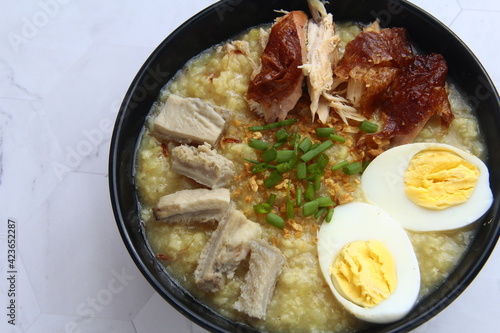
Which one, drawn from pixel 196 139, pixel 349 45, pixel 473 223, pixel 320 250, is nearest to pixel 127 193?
pixel 196 139

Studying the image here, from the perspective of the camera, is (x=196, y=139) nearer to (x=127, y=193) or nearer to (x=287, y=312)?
(x=127, y=193)

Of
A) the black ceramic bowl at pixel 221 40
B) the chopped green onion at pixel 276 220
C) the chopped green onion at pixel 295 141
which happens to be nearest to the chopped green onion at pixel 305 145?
the chopped green onion at pixel 295 141

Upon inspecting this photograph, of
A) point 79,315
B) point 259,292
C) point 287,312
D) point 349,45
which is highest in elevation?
point 349,45

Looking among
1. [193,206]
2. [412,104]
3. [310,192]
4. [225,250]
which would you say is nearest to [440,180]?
[412,104]

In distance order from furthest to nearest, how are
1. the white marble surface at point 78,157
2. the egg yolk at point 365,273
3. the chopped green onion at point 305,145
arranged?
the white marble surface at point 78,157 < the chopped green onion at point 305,145 < the egg yolk at point 365,273

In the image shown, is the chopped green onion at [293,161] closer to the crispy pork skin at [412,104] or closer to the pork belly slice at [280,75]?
the pork belly slice at [280,75]

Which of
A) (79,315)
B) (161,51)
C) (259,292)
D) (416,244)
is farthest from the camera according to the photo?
(79,315)
